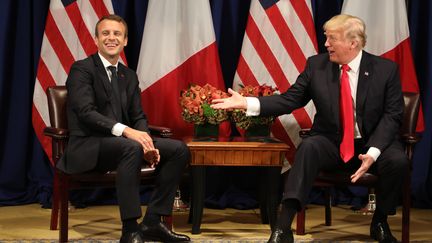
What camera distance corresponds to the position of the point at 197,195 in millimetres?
5090

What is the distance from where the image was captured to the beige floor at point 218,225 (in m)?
5.01

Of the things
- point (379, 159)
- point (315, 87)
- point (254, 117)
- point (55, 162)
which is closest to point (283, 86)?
point (254, 117)

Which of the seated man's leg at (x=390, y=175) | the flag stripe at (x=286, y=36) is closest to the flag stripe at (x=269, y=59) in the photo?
the flag stripe at (x=286, y=36)

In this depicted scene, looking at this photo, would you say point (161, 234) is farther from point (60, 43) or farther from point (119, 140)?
point (60, 43)

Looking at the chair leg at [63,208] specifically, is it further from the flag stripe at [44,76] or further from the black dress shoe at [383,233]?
the black dress shoe at [383,233]

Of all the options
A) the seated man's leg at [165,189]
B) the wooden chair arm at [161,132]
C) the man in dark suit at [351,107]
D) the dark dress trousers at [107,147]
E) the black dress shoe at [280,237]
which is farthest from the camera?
the wooden chair arm at [161,132]

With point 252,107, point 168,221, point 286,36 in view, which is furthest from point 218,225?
point 286,36

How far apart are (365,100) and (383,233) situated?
0.79m

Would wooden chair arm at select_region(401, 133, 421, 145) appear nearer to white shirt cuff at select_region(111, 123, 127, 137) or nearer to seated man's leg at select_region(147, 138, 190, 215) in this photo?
seated man's leg at select_region(147, 138, 190, 215)

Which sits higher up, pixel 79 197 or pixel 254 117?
pixel 254 117

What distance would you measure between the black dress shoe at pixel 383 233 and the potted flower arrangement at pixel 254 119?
1025 millimetres

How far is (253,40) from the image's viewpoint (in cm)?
591

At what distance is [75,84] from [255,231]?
59.0 inches

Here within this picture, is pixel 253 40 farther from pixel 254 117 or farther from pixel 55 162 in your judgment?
pixel 55 162
